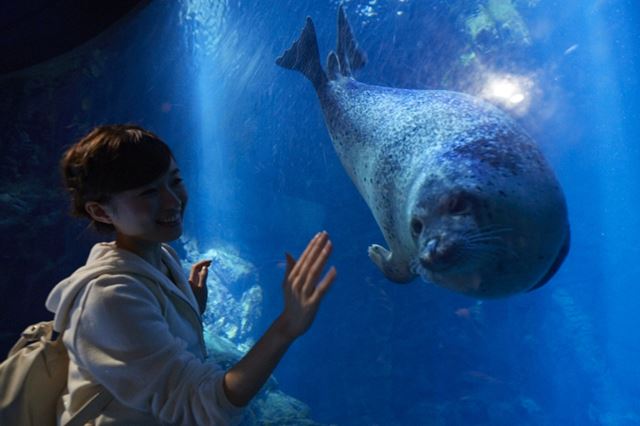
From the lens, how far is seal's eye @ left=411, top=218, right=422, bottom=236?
207 centimetres

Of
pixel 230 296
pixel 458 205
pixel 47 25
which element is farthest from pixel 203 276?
pixel 230 296

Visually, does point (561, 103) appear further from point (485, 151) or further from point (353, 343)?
point (485, 151)

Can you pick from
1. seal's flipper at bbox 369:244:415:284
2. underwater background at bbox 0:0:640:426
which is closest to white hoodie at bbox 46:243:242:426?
seal's flipper at bbox 369:244:415:284

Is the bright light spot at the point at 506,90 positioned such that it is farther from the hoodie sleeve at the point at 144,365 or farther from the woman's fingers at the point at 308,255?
→ the hoodie sleeve at the point at 144,365

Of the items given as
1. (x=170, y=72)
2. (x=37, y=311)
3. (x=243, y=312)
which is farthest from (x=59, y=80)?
(x=243, y=312)

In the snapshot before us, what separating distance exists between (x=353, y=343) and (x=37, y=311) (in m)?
6.65

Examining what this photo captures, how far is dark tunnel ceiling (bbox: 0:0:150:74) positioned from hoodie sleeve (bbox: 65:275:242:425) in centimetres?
231

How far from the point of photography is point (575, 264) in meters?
20.3

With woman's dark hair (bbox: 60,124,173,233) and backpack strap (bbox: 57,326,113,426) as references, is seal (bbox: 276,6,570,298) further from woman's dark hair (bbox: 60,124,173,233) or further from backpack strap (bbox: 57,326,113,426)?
backpack strap (bbox: 57,326,113,426)

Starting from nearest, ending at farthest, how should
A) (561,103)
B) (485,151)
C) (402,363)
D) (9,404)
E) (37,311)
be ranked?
(9,404)
(485,151)
(37,311)
(402,363)
(561,103)

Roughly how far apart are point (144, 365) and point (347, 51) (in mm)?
3680

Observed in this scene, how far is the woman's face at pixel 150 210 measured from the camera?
43.6 inches

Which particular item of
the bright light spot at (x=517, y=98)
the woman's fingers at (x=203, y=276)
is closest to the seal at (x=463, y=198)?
the woman's fingers at (x=203, y=276)

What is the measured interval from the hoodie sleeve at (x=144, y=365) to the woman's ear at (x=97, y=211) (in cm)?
30
